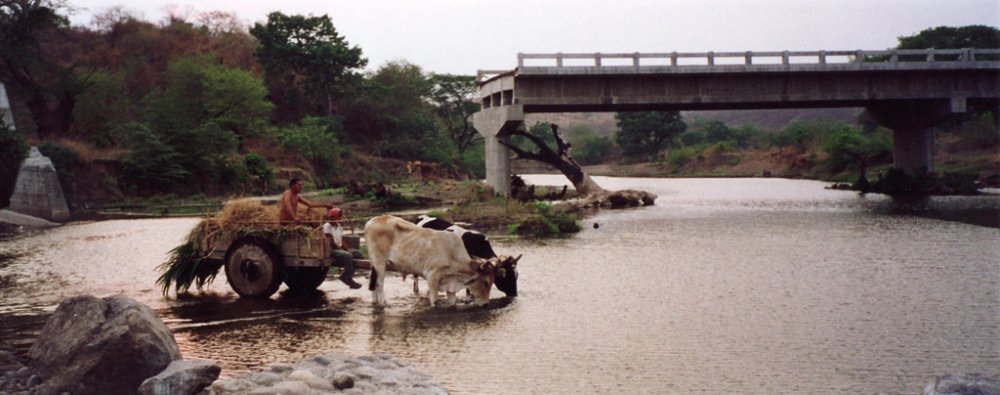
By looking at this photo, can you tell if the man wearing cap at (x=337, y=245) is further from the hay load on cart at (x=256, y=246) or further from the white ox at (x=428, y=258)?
the white ox at (x=428, y=258)

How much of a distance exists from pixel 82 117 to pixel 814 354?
54.2 metres

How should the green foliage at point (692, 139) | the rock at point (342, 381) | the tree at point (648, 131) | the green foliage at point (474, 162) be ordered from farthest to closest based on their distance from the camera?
the green foliage at point (692, 139) → the tree at point (648, 131) → the green foliage at point (474, 162) → the rock at point (342, 381)

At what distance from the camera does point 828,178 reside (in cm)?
6322

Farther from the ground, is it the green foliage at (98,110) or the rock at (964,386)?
the green foliage at (98,110)

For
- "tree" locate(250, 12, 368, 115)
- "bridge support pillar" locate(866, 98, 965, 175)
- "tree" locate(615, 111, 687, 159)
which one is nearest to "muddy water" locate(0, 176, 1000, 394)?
"bridge support pillar" locate(866, 98, 965, 175)

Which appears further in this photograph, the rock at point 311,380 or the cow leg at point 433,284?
the cow leg at point 433,284

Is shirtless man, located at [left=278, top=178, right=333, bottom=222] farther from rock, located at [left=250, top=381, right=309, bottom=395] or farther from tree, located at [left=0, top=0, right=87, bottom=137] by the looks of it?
tree, located at [left=0, top=0, right=87, bottom=137]

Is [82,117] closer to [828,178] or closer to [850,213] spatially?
[850,213]

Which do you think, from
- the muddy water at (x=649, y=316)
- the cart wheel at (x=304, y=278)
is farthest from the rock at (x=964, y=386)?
the cart wheel at (x=304, y=278)

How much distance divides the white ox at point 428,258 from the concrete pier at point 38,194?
1126 inches

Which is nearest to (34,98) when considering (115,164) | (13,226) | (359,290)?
(115,164)

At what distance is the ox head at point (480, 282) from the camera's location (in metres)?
14.1

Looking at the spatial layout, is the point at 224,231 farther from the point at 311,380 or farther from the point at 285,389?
the point at 285,389

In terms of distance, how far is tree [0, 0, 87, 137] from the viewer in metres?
49.3
